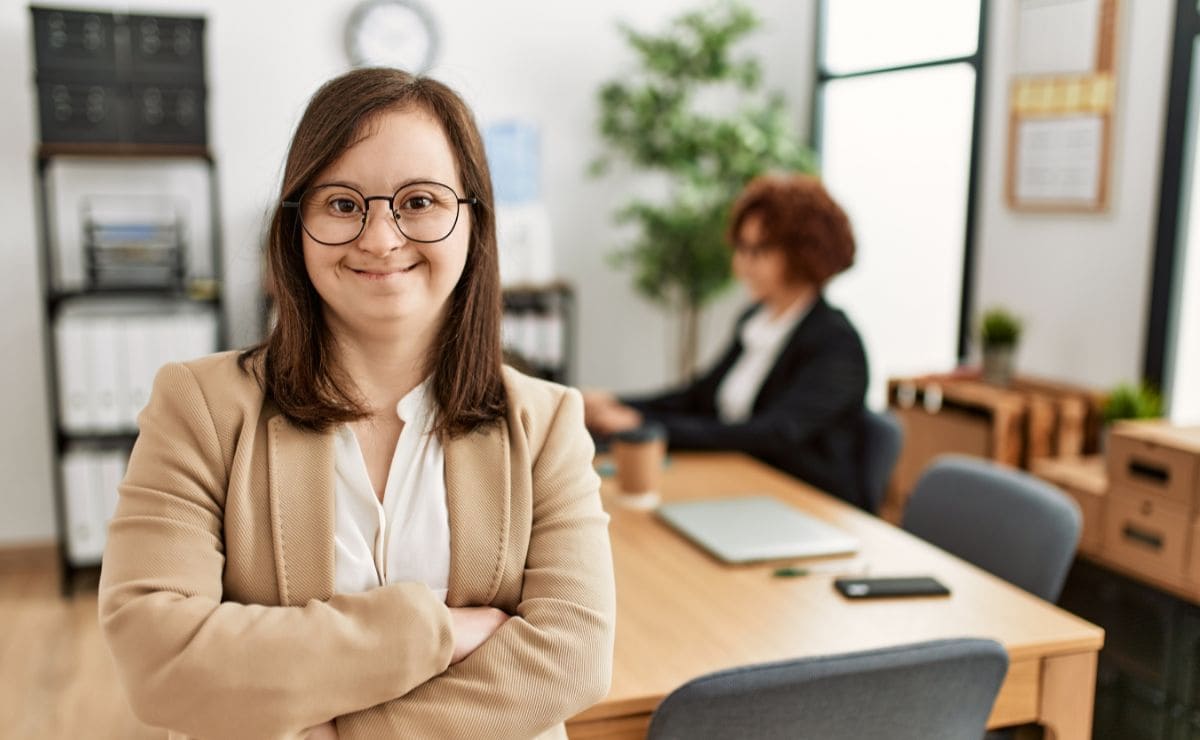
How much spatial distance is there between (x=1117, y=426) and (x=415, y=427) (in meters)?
2.62

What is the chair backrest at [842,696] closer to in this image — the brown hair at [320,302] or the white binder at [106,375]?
Answer: the brown hair at [320,302]

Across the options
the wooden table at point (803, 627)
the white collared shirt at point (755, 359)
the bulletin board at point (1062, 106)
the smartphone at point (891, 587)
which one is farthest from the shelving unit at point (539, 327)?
the smartphone at point (891, 587)

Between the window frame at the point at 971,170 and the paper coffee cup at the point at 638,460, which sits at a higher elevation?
the window frame at the point at 971,170

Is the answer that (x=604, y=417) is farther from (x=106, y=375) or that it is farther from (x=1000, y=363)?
(x=106, y=375)

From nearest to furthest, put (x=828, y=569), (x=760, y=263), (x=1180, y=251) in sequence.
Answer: (x=828, y=569)
(x=760, y=263)
(x=1180, y=251)

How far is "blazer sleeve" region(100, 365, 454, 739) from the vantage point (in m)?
1.04

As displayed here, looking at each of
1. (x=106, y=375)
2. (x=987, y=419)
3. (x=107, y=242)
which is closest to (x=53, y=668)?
(x=106, y=375)

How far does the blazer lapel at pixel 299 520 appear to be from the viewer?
3.66 ft

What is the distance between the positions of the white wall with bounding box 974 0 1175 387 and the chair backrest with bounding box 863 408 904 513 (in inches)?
52.8

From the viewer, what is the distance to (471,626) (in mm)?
1146

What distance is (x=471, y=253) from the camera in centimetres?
124

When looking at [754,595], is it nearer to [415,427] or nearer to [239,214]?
[415,427]

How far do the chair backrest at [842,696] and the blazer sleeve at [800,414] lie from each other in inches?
50.9

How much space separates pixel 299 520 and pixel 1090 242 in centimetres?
327
